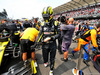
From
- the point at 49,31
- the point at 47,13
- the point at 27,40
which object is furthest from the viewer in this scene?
the point at 27,40

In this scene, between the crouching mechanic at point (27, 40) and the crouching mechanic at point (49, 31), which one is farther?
the crouching mechanic at point (27, 40)

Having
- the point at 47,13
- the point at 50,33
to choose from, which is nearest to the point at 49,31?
the point at 50,33

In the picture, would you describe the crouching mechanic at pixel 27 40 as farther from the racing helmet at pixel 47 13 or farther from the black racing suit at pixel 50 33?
the racing helmet at pixel 47 13

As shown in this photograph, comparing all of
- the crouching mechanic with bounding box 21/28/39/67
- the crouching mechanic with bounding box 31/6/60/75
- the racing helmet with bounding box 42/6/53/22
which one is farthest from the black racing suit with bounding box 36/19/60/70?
the crouching mechanic with bounding box 21/28/39/67

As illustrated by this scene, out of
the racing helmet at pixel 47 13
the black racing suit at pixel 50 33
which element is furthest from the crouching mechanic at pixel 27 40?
the racing helmet at pixel 47 13

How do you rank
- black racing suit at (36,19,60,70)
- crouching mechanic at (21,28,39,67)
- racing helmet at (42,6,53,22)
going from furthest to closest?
crouching mechanic at (21,28,39,67), black racing suit at (36,19,60,70), racing helmet at (42,6,53,22)

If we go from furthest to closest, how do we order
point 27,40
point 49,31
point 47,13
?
point 27,40
point 49,31
point 47,13

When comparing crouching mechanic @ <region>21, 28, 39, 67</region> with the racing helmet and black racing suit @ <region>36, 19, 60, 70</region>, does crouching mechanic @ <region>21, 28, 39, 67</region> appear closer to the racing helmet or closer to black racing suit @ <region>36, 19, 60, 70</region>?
black racing suit @ <region>36, 19, 60, 70</region>

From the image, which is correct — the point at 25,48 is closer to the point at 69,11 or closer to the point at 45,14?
the point at 45,14

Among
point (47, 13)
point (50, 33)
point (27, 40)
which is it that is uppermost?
point (47, 13)

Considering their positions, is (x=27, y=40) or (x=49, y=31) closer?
(x=49, y=31)

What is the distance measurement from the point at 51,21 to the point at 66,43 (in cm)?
123

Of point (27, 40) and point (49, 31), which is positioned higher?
point (49, 31)

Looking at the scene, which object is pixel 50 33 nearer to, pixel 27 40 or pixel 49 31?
pixel 49 31
